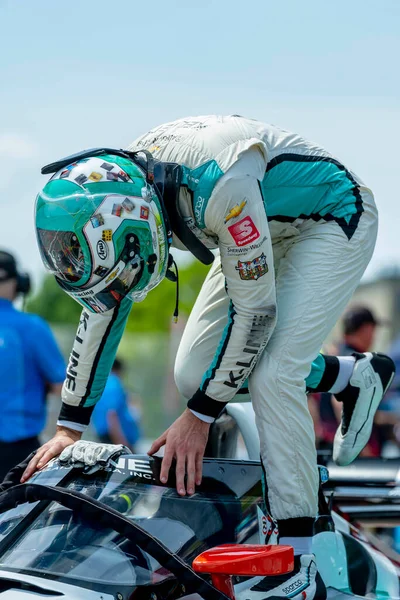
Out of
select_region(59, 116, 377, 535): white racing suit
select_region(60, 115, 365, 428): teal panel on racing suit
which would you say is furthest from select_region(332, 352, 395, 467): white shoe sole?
select_region(60, 115, 365, 428): teal panel on racing suit

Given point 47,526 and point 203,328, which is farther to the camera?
point 203,328

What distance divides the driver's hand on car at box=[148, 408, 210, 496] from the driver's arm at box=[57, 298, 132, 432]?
2.05 ft

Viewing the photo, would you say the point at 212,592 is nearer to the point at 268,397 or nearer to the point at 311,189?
the point at 268,397

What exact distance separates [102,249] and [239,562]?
1131 mm

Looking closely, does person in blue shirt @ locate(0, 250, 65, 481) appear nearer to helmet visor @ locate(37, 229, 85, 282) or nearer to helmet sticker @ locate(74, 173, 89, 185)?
helmet visor @ locate(37, 229, 85, 282)

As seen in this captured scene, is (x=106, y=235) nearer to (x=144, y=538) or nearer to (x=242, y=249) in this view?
(x=242, y=249)

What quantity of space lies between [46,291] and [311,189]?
2728 inches

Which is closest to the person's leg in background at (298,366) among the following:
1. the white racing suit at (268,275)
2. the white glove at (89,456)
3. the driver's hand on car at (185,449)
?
the white racing suit at (268,275)

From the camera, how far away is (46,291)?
7188 centimetres

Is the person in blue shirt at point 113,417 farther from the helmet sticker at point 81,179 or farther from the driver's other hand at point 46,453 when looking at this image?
the helmet sticker at point 81,179

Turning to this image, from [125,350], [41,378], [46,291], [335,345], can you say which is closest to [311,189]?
[41,378]

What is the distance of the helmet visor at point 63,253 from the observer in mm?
3137

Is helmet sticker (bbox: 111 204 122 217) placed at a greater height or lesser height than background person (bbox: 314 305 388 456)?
greater

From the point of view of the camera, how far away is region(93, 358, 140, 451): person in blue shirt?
913 cm
